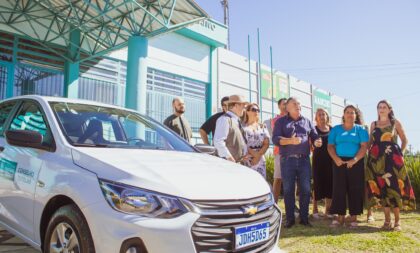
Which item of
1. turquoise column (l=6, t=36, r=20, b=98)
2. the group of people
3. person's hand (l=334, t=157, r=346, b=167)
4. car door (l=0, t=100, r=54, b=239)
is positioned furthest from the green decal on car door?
turquoise column (l=6, t=36, r=20, b=98)

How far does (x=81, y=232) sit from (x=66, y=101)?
63.5 inches

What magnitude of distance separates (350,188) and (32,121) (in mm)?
4161

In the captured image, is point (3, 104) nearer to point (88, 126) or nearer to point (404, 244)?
point (88, 126)

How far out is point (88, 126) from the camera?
313 cm

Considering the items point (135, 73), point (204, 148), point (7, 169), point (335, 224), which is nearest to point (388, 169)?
point (335, 224)

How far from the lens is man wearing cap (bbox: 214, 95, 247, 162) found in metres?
4.34

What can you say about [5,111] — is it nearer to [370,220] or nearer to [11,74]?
[370,220]

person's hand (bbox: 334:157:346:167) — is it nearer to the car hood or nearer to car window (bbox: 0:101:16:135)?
the car hood

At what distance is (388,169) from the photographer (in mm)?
5098

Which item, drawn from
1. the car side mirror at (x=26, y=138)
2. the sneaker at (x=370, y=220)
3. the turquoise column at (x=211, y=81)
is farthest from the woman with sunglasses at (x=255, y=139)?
the turquoise column at (x=211, y=81)

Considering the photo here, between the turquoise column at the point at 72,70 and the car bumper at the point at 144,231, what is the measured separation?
1107 cm

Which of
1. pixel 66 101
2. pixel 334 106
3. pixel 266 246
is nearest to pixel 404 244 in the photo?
pixel 266 246

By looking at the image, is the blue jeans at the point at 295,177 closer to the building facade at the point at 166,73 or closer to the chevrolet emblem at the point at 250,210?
the chevrolet emblem at the point at 250,210

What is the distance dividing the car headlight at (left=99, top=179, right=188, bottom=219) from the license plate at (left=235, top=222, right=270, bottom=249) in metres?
0.38
